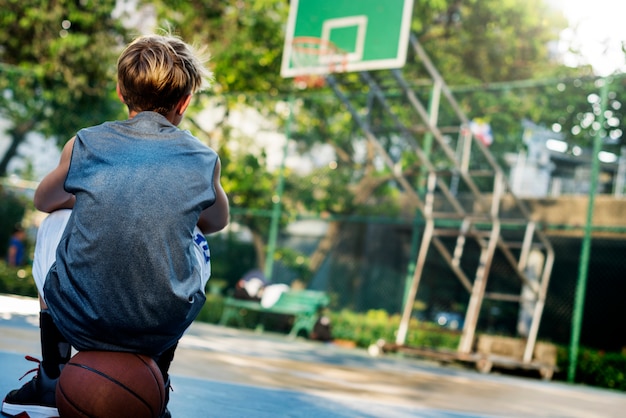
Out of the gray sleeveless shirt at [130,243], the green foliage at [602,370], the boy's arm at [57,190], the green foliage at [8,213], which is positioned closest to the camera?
the gray sleeveless shirt at [130,243]

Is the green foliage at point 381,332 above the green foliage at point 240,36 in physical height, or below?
below

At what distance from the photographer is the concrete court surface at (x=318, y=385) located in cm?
331

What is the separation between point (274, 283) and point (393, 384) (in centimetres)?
570

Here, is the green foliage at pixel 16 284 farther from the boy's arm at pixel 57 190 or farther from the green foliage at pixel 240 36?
→ the boy's arm at pixel 57 190

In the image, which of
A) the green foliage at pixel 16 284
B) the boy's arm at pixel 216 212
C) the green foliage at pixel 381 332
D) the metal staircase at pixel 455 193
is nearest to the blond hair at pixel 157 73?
the boy's arm at pixel 216 212

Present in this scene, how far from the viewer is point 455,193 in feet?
41.0

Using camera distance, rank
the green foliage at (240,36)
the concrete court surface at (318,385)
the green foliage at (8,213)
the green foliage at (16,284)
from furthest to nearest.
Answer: the green foliage at (240,36)
the green foliage at (8,213)
the green foliage at (16,284)
the concrete court surface at (318,385)

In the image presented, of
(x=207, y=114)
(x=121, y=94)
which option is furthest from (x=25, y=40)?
(x=121, y=94)

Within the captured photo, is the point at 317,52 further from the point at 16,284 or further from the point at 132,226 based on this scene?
the point at 132,226

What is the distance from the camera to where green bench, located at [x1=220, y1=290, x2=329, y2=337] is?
10039 mm

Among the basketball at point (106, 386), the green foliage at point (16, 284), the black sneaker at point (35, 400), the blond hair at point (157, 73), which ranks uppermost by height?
the blond hair at point (157, 73)

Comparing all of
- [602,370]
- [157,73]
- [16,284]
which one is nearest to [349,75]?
[16,284]

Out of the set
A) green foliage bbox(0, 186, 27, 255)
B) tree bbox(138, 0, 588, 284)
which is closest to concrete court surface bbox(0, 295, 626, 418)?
tree bbox(138, 0, 588, 284)

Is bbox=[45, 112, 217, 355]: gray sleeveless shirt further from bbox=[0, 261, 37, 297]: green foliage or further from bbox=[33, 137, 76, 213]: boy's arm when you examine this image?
bbox=[0, 261, 37, 297]: green foliage
